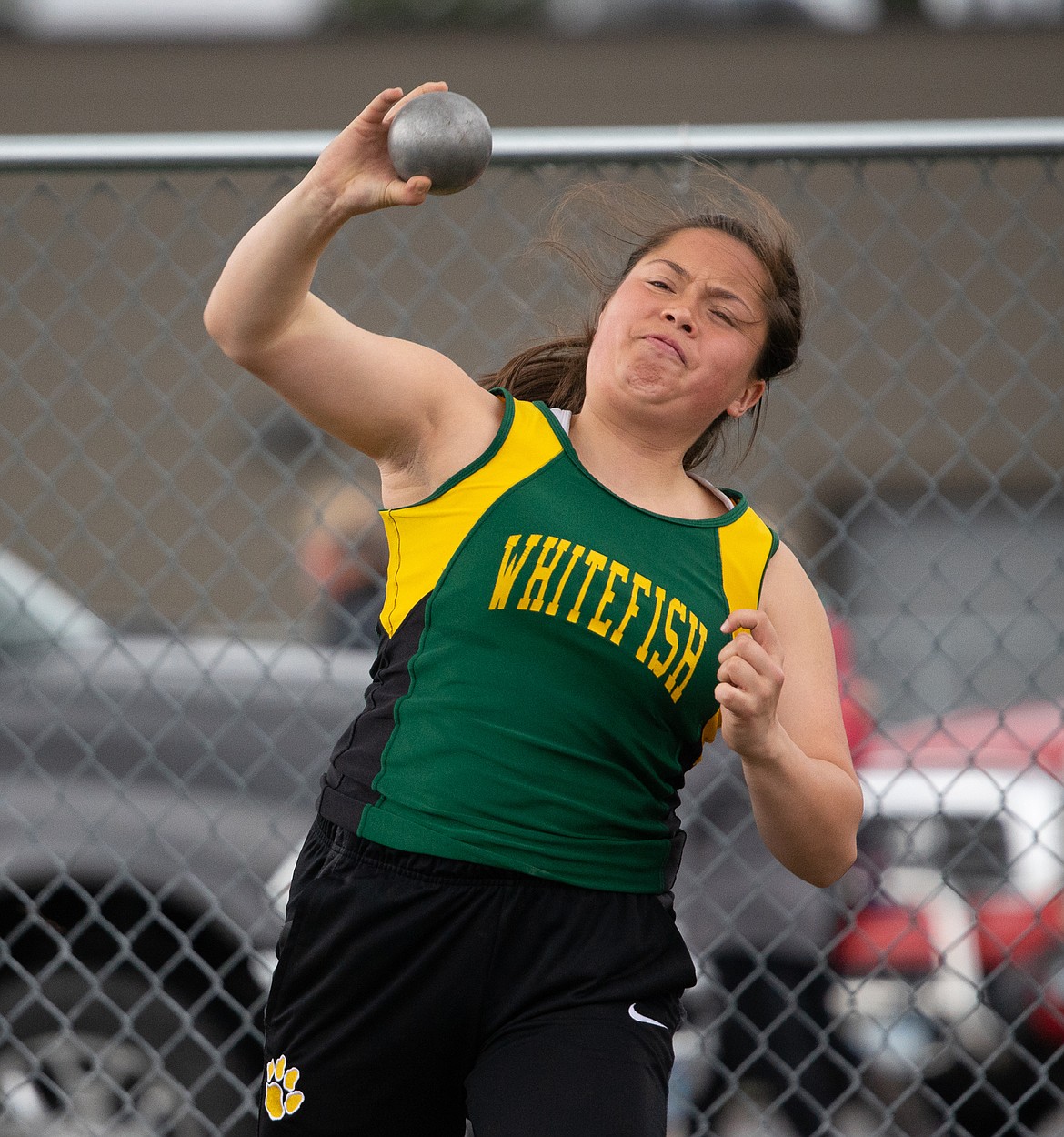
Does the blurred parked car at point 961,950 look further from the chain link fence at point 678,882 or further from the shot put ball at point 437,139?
the shot put ball at point 437,139

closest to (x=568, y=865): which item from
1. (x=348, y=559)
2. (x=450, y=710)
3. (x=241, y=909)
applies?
(x=450, y=710)

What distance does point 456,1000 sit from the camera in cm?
169

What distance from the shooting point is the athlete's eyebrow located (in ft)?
6.22

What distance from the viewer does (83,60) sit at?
10859 mm

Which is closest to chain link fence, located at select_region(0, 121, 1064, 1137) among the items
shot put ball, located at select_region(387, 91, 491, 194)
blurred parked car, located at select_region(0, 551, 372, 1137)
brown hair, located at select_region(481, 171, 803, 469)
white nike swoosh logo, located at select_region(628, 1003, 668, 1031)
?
blurred parked car, located at select_region(0, 551, 372, 1137)

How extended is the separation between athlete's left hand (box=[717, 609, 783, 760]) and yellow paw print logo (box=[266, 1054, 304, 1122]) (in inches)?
28.0

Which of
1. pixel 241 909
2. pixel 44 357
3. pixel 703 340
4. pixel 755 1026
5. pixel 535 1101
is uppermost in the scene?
pixel 703 340

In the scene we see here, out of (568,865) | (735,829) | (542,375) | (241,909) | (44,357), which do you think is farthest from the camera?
(44,357)

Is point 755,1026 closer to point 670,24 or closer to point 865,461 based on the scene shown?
point 865,461

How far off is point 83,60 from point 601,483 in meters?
10.5

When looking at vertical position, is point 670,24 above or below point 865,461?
above

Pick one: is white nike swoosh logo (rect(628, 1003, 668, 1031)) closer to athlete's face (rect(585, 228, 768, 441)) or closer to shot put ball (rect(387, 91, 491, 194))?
athlete's face (rect(585, 228, 768, 441))

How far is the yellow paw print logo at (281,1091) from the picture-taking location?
1.75 m

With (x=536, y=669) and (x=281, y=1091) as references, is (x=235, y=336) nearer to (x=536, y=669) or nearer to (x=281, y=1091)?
(x=536, y=669)
